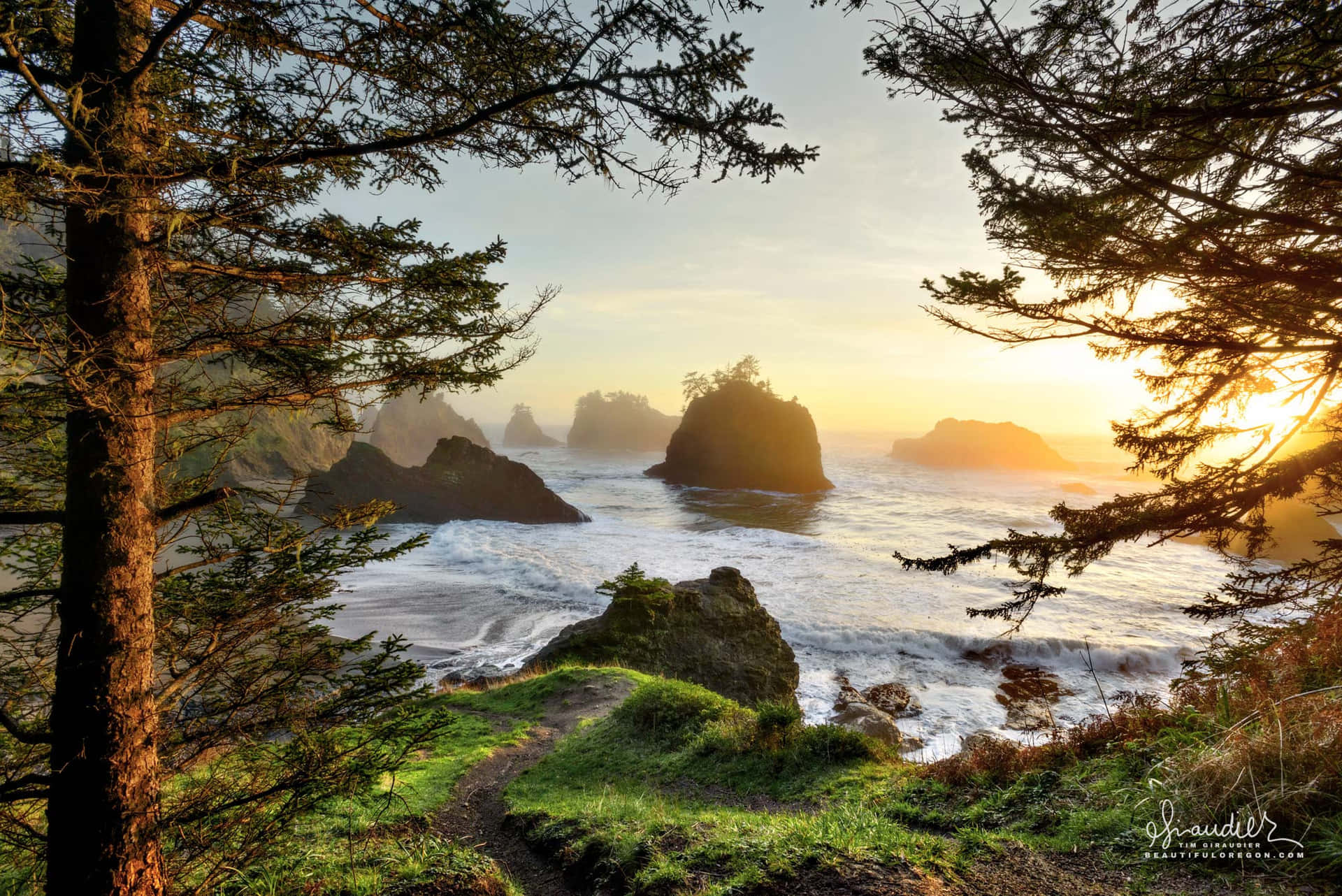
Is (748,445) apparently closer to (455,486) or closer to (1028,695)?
(455,486)

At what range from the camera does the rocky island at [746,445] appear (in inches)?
2234

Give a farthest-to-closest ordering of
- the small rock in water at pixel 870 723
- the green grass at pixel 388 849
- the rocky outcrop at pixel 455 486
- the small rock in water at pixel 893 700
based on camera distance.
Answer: the rocky outcrop at pixel 455 486, the small rock in water at pixel 893 700, the small rock in water at pixel 870 723, the green grass at pixel 388 849

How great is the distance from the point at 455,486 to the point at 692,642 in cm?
2807

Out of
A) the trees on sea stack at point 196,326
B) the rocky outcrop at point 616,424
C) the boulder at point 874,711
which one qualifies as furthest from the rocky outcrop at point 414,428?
the trees on sea stack at point 196,326

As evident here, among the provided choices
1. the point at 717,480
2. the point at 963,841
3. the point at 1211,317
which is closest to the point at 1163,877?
the point at 963,841

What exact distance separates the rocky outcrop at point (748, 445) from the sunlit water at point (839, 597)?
14.2 metres

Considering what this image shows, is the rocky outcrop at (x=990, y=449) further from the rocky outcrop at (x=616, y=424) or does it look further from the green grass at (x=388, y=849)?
the green grass at (x=388, y=849)

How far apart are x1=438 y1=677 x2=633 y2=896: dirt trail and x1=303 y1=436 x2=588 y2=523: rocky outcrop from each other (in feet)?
85.9

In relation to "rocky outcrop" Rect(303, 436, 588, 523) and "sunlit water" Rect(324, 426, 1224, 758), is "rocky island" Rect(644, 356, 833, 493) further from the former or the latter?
"rocky outcrop" Rect(303, 436, 588, 523)

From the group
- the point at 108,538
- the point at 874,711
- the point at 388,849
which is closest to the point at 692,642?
the point at 874,711

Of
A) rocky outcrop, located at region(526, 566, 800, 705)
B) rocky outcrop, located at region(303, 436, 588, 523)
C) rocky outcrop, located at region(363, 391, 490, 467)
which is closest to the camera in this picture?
rocky outcrop, located at region(526, 566, 800, 705)

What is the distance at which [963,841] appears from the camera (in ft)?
13.8

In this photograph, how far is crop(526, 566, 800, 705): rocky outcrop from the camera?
40.7 ft

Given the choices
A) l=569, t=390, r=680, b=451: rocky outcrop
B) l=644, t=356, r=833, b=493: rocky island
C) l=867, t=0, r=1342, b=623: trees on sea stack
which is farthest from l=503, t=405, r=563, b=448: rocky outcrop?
l=867, t=0, r=1342, b=623: trees on sea stack
